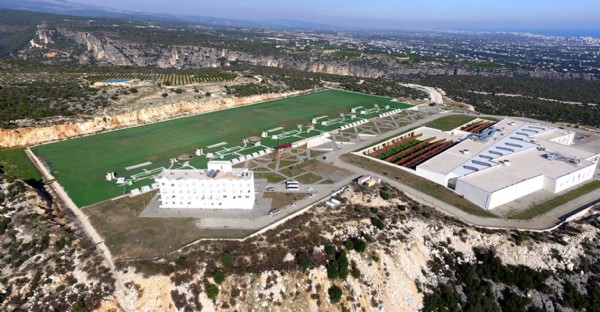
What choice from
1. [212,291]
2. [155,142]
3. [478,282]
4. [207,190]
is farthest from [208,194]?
[478,282]

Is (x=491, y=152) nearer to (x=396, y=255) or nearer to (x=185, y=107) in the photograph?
(x=396, y=255)

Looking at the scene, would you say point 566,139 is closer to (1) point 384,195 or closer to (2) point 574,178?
(2) point 574,178

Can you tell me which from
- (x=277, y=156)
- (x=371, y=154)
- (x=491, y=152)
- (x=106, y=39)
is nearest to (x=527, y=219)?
(x=491, y=152)

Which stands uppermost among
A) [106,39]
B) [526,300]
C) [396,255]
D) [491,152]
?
[106,39]

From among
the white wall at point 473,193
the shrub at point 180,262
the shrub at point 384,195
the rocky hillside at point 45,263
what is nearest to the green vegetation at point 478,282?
the white wall at point 473,193

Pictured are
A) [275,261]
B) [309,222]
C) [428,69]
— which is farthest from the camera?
[428,69]

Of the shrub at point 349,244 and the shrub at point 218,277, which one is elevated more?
the shrub at point 349,244

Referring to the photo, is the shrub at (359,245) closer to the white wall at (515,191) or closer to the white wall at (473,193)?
the white wall at (473,193)
